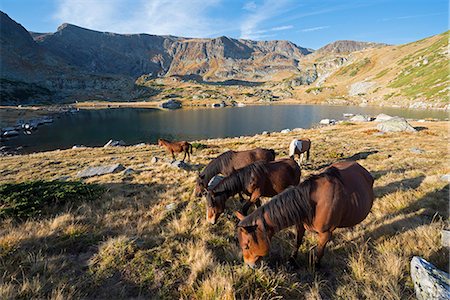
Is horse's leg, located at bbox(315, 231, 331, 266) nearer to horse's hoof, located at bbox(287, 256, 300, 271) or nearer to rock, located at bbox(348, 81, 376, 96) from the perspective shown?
horse's hoof, located at bbox(287, 256, 300, 271)

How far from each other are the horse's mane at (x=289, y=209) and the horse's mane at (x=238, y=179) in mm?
2285

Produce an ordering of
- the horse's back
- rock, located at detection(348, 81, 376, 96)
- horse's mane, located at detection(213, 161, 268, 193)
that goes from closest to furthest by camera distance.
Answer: the horse's back < horse's mane, located at detection(213, 161, 268, 193) < rock, located at detection(348, 81, 376, 96)

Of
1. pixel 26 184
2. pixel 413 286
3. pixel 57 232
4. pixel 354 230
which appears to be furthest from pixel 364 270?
pixel 26 184

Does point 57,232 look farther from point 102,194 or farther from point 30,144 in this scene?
point 30,144

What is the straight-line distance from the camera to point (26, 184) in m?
9.07

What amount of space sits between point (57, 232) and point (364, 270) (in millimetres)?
7824

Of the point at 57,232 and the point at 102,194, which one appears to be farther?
the point at 102,194

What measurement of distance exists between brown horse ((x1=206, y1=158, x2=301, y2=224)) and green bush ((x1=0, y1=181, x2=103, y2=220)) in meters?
6.03

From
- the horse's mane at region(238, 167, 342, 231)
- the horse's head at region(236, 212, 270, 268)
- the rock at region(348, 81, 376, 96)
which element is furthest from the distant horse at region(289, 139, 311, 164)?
the rock at region(348, 81, 376, 96)

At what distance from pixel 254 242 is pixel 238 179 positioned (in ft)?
9.77

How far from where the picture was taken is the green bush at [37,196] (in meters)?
7.29

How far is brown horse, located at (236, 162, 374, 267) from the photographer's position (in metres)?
4.57

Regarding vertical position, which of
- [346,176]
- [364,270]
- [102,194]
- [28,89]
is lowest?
[102,194]

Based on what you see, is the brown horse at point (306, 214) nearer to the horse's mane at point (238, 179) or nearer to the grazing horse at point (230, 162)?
the horse's mane at point (238, 179)
